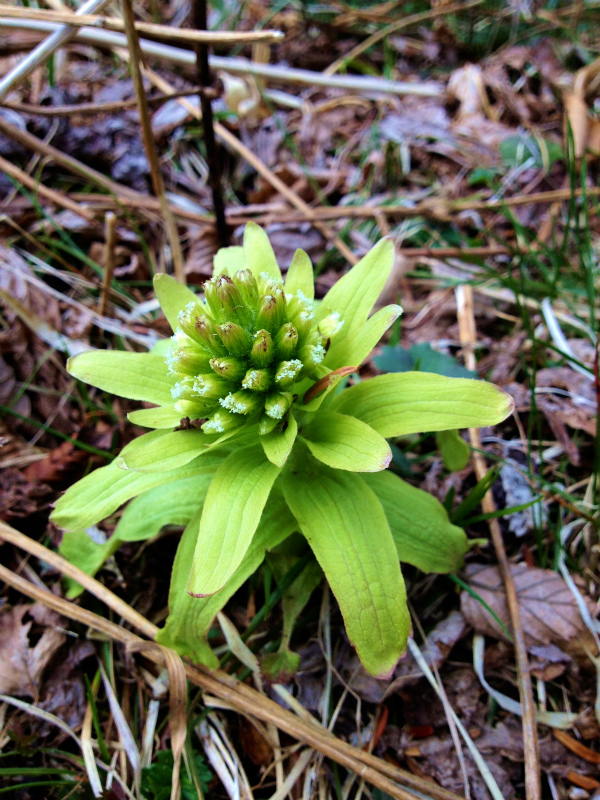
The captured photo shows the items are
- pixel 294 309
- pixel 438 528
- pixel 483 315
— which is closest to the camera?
pixel 294 309

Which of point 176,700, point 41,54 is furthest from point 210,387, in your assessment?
point 41,54

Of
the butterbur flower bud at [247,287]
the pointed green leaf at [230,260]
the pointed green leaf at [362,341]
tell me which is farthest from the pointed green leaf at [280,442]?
the pointed green leaf at [230,260]

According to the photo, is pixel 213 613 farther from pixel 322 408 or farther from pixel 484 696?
pixel 484 696

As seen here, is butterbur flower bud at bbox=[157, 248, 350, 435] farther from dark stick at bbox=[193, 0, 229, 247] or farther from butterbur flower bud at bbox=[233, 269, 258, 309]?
dark stick at bbox=[193, 0, 229, 247]

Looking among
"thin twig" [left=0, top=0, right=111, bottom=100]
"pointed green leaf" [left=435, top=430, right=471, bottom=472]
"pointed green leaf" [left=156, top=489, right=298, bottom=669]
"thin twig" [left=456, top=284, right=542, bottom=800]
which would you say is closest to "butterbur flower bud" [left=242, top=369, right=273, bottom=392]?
"pointed green leaf" [left=156, top=489, right=298, bottom=669]

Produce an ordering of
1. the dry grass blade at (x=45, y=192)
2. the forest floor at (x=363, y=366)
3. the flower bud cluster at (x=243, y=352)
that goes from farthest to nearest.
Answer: the dry grass blade at (x=45, y=192)
the forest floor at (x=363, y=366)
the flower bud cluster at (x=243, y=352)

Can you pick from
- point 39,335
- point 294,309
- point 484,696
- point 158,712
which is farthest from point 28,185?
point 484,696

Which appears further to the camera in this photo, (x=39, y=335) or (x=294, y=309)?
(x=39, y=335)

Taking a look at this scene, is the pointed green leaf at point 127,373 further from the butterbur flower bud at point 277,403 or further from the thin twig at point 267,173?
the thin twig at point 267,173
